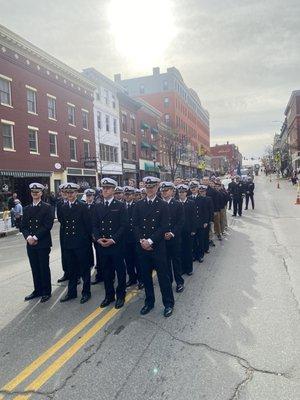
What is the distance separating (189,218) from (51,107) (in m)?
23.2

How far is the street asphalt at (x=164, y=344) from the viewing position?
Result: 349cm

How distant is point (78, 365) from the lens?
3949mm

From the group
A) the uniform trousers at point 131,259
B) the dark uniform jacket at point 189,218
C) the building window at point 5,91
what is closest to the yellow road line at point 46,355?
the uniform trousers at point 131,259

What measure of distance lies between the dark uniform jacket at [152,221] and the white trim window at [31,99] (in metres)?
22.3

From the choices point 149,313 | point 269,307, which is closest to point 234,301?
point 269,307

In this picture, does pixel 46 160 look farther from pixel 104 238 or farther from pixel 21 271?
pixel 104 238

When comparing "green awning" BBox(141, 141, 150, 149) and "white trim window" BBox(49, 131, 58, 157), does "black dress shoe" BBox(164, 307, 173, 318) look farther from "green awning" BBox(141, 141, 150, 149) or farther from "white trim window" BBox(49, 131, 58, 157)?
"green awning" BBox(141, 141, 150, 149)

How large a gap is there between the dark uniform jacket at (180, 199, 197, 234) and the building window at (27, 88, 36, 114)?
2047 centimetres

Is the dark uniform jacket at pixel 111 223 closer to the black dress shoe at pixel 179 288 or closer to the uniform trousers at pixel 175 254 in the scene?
the uniform trousers at pixel 175 254

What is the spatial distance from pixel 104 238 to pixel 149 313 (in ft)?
4.51

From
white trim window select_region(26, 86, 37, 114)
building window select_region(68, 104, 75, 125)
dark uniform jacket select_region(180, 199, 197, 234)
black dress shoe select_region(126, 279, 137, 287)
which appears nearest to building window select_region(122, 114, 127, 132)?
building window select_region(68, 104, 75, 125)

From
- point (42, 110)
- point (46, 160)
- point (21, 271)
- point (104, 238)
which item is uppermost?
point (42, 110)

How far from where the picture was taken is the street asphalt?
349 centimetres

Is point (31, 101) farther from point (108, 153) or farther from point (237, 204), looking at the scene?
point (237, 204)
